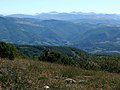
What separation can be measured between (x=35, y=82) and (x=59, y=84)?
0.85 meters

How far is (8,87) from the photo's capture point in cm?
899

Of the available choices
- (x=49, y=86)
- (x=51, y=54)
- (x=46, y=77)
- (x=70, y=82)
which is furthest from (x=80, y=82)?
(x=51, y=54)

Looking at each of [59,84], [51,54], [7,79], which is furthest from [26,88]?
[51,54]

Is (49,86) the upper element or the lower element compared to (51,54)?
upper

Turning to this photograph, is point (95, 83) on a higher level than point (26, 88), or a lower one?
lower

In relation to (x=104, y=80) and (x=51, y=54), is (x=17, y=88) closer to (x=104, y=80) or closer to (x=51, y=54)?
(x=104, y=80)

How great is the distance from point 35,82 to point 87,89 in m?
1.61

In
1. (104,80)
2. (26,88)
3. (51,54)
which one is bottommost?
(51,54)

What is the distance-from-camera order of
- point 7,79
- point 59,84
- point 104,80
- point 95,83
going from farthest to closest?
1. point 104,80
2. point 95,83
3. point 59,84
4. point 7,79

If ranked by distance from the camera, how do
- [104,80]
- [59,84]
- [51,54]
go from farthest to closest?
[51,54] < [104,80] < [59,84]

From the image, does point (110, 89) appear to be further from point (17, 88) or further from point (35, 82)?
point (17, 88)

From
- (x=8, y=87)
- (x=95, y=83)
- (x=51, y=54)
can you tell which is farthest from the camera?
(x=51, y=54)

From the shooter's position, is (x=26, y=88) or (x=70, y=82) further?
(x=70, y=82)

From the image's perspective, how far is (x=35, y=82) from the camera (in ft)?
34.6
